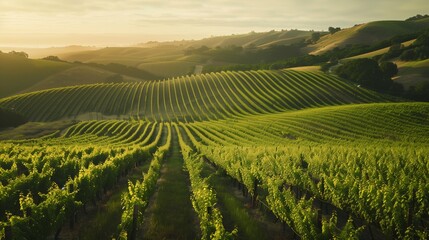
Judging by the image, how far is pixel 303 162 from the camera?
107 ft

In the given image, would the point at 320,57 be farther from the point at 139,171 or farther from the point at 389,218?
the point at 389,218

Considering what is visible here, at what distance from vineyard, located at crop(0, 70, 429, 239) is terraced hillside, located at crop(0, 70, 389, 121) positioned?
0.47 meters

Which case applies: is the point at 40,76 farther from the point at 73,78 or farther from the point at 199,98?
the point at 199,98

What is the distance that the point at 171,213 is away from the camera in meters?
21.3

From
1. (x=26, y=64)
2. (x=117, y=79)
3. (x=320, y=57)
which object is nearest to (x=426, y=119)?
(x=320, y=57)

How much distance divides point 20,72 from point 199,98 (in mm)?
96082

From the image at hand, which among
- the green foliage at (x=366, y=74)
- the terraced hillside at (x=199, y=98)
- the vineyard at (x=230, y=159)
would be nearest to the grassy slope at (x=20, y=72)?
the terraced hillside at (x=199, y=98)

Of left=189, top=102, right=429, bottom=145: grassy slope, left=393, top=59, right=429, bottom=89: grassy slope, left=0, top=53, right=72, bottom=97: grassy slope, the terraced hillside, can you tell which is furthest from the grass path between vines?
left=0, top=53, right=72, bottom=97: grassy slope

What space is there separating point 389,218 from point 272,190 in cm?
565

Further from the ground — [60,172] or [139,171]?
[60,172]

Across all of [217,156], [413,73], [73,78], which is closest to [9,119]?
[217,156]

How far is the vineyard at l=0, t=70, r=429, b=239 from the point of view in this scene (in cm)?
1652

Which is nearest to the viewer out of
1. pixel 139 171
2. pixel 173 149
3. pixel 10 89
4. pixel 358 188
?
pixel 358 188

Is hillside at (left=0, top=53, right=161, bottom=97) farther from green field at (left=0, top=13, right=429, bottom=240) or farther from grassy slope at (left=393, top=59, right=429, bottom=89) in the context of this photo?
grassy slope at (left=393, top=59, right=429, bottom=89)
